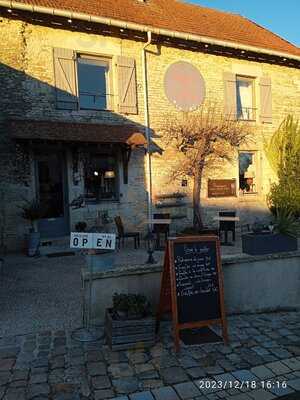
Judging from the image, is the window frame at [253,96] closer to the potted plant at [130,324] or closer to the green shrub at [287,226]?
the green shrub at [287,226]

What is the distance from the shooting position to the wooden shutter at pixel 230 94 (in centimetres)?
1177

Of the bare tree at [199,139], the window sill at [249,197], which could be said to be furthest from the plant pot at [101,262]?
the window sill at [249,197]

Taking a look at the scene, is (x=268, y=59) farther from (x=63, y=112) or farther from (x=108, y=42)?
(x=63, y=112)

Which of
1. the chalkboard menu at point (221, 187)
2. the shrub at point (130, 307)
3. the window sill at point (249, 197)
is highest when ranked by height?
the chalkboard menu at point (221, 187)

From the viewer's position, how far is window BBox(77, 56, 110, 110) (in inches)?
396

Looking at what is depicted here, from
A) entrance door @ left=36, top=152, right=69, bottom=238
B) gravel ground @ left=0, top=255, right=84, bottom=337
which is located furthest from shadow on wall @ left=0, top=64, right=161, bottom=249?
gravel ground @ left=0, top=255, right=84, bottom=337

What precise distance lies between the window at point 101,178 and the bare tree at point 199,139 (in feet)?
6.13

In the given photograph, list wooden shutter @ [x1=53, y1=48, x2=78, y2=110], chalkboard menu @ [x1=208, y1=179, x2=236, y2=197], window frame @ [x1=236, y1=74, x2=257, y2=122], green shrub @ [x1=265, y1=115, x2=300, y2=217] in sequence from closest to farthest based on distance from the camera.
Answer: green shrub @ [x1=265, y1=115, x2=300, y2=217] < wooden shutter @ [x1=53, y1=48, x2=78, y2=110] < chalkboard menu @ [x1=208, y1=179, x2=236, y2=197] < window frame @ [x1=236, y1=74, x2=257, y2=122]

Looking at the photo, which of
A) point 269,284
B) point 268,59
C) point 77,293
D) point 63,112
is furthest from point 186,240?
point 268,59

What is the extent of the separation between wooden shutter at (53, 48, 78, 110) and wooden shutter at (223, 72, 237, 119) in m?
5.01

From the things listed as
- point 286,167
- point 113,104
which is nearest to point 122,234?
point 113,104

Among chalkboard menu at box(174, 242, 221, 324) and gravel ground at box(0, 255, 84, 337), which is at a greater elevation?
chalkboard menu at box(174, 242, 221, 324)

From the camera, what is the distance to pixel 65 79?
31.5 ft

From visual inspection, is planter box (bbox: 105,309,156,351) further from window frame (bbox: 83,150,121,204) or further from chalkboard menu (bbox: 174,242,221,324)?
window frame (bbox: 83,150,121,204)
